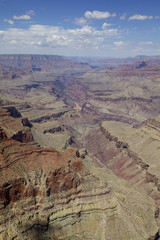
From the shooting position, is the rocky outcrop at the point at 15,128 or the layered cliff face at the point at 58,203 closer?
the layered cliff face at the point at 58,203

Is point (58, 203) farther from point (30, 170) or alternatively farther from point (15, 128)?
point (15, 128)

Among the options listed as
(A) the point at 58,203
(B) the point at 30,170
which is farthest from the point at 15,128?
(A) the point at 58,203

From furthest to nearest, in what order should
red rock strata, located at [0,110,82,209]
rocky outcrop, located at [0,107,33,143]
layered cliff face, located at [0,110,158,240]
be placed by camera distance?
rocky outcrop, located at [0,107,33,143] → red rock strata, located at [0,110,82,209] → layered cliff face, located at [0,110,158,240]

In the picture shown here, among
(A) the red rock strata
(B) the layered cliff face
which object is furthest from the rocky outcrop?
(B) the layered cliff face

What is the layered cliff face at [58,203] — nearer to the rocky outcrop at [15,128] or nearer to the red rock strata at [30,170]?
the red rock strata at [30,170]

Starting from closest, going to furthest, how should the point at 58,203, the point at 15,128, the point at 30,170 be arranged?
the point at 58,203
the point at 30,170
the point at 15,128

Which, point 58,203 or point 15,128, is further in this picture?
point 15,128

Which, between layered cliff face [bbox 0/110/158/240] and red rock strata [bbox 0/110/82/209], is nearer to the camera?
layered cliff face [bbox 0/110/158/240]

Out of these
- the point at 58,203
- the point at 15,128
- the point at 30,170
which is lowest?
the point at 58,203

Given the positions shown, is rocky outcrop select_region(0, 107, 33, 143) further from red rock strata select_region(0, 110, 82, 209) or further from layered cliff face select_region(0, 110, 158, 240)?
layered cliff face select_region(0, 110, 158, 240)

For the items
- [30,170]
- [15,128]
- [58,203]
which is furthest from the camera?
[15,128]

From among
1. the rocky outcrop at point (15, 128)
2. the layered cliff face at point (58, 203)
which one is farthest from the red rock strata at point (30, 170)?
the rocky outcrop at point (15, 128)
